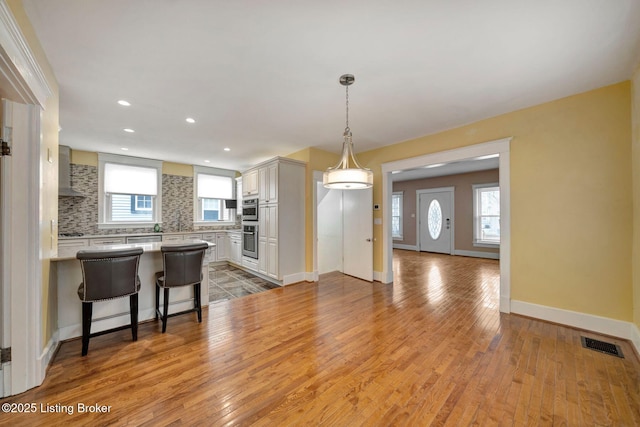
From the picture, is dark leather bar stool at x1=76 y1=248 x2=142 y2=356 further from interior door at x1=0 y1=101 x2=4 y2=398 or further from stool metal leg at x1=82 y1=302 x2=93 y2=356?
interior door at x1=0 y1=101 x2=4 y2=398

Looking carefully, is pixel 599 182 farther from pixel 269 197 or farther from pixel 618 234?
pixel 269 197

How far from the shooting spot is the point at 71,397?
1.74 m

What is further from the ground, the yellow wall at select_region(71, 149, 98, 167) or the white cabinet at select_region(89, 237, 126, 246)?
the yellow wall at select_region(71, 149, 98, 167)

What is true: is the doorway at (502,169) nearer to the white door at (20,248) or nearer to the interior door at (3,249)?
the white door at (20,248)

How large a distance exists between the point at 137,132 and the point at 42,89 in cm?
234

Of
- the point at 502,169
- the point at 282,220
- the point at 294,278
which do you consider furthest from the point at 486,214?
the point at 282,220

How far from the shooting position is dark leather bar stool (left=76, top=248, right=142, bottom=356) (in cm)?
223

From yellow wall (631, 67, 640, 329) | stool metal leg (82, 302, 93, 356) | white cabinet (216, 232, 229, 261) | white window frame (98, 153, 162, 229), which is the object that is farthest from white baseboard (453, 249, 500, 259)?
white window frame (98, 153, 162, 229)

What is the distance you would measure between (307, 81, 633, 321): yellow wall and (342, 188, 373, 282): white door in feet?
7.23

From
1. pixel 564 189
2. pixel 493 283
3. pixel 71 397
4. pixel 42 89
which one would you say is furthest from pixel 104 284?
pixel 493 283

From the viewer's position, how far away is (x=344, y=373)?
1.99 m

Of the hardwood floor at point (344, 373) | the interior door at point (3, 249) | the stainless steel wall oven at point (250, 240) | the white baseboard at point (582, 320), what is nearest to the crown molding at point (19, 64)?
the interior door at point (3, 249)

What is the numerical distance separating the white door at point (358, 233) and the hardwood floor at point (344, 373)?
163 centimetres

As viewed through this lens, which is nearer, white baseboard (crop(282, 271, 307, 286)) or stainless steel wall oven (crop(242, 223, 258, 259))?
white baseboard (crop(282, 271, 307, 286))
